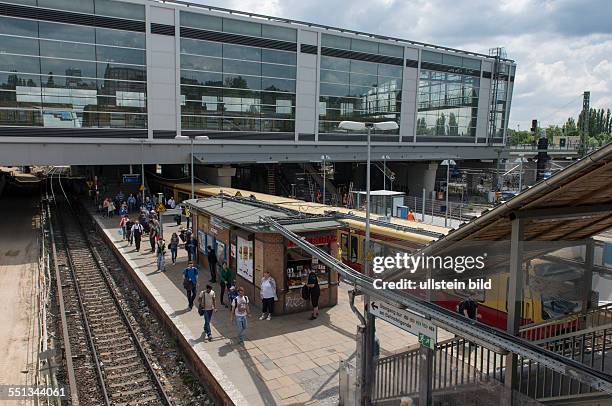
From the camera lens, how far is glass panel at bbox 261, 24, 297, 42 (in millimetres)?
40531

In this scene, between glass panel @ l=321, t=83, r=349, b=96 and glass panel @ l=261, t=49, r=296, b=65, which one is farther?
glass panel @ l=321, t=83, r=349, b=96

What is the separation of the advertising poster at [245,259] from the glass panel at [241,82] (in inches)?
1056

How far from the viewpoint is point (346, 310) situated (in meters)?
14.5

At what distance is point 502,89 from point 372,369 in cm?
5531

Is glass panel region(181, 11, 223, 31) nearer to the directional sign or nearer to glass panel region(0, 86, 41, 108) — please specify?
glass panel region(0, 86, 41, 108)

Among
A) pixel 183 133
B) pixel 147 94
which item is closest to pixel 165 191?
pixel 183 133

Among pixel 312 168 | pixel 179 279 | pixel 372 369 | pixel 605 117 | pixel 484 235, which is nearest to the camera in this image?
pixel 484 235

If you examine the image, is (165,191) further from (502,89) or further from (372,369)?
(502,89)

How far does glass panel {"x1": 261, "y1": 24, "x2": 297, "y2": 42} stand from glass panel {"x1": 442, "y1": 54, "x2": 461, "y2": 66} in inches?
720

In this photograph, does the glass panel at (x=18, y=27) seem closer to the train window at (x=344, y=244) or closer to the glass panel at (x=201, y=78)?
the glass panel at (x=201, y=78)

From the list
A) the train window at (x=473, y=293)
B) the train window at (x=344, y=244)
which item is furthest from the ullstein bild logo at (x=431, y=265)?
the train window at (x=344, y=244)

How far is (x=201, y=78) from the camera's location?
38.4 m

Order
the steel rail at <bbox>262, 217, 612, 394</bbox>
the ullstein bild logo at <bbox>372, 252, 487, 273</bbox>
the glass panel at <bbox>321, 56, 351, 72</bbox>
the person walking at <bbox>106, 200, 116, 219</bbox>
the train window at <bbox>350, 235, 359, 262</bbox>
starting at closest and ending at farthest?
the steel rail at <bbox>262, 217, 612, 394</bbox> < the ullstein bild logo at <bbox>372, 252, 487, 273</bbox> < the train window at <bbox>350, 235, 359, 262</bbox> < the person walking at <bbox>106, 200, 116, 219</bbox> < the glass panel at <bbox>321, 56, 351, 72</bbox>

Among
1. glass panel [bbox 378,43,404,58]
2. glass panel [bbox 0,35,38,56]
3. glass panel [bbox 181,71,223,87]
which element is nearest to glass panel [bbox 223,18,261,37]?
glass panel [bbox 181,71,223,87]
